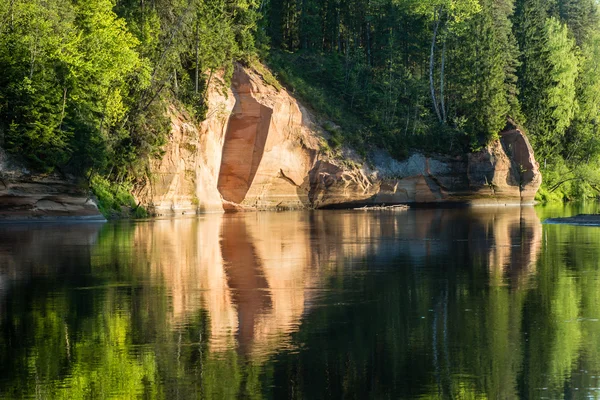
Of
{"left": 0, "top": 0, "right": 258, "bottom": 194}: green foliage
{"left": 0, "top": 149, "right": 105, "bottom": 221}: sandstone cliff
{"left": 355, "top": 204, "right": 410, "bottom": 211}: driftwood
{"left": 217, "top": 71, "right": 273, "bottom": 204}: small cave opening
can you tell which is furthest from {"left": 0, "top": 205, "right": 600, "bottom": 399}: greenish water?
{"left": 355, "top": 204, "right": 410, "bottom": 211}: driftwood

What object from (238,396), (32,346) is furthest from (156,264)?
(238,396)

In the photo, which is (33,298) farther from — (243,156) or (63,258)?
(243,156)

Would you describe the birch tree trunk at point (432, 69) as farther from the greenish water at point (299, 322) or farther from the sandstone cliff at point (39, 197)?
the greenish water at point (299, 322)

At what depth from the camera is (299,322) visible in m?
17.0

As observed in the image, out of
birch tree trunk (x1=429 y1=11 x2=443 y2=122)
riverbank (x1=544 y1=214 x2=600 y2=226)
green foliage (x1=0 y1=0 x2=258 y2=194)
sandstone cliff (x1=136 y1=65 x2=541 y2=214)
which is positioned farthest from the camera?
birch tree trunk (x1=429 y1=11 x2=443 y2=122)

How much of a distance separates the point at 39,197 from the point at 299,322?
37.9m

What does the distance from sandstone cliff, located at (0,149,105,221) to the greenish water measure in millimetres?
17835

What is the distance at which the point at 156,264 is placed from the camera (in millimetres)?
27672

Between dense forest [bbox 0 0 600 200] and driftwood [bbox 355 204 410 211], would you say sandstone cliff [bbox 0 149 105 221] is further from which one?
driftwood [bbox 355 204 410 211]

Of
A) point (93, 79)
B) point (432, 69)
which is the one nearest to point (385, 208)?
point (432, 69)

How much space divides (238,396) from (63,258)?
63.2 feet

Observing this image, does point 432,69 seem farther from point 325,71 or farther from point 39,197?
point 39,197

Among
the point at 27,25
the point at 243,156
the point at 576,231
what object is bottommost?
the point at 576,231

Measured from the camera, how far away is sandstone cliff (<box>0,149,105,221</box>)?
50.4 metres
